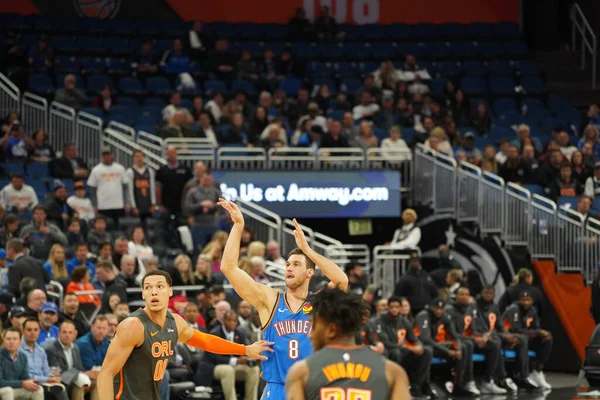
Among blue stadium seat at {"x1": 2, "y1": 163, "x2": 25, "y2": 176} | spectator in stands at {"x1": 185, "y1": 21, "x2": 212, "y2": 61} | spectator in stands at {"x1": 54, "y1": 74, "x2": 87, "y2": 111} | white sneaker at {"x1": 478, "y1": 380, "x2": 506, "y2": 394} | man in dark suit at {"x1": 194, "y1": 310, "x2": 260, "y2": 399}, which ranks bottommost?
white sneaker at {"x1": 478, "y1": 380, "x2": 506, "y2": 394}

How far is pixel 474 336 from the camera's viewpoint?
16.8 metres

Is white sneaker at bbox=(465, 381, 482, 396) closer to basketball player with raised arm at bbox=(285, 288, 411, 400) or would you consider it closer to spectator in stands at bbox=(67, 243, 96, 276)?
spectator in stands at bbox=(67, 243, 96, 276)

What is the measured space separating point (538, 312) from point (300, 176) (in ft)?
14.1

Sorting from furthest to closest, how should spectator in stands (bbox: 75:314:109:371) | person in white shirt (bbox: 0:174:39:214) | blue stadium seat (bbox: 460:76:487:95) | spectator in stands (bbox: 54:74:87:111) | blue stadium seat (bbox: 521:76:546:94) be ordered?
1. blue stadium seat (bbox: 521:76:546:94)
2. blue stadium seat (bbox: 460:76:487:95)
3. spectator in stands (bbox: 54:74:87:111)
4. person in white shirt (bbox: 0:174:39:214)
5. spectator in stands (bbox: 75:314:109:371)

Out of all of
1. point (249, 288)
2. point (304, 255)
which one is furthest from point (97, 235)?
point (304, 255)

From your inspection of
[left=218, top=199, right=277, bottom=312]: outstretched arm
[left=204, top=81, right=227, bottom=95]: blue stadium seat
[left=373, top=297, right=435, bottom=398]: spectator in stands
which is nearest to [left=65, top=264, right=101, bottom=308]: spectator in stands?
[left=373, top=297, right=435, bottom=398]: spectator in stands

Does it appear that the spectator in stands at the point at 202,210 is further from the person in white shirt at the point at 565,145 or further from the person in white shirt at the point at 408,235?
the person in white shirt at the point at 565,145

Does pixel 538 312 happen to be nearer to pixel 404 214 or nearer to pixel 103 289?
pixel 404 214

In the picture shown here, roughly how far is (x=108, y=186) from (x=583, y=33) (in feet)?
Answer: 42.3

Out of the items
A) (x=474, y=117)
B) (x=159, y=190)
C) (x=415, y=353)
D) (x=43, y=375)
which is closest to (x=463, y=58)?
(x=474, y=117)

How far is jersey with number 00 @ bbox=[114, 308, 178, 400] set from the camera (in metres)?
7.78

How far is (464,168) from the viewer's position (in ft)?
68.2

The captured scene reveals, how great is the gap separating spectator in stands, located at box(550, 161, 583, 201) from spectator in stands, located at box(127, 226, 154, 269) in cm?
708

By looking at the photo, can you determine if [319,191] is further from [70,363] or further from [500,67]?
[70,363]
